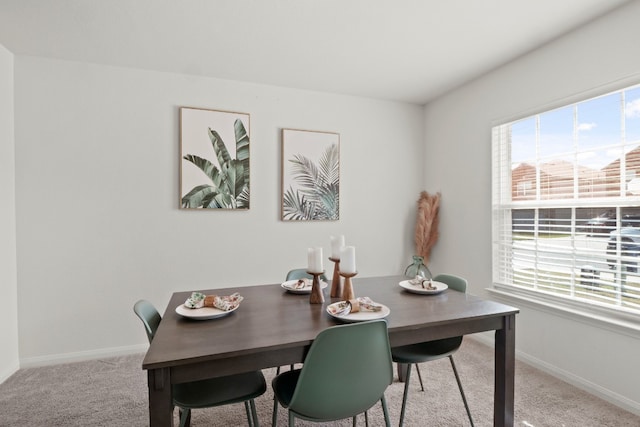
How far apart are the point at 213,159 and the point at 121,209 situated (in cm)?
92

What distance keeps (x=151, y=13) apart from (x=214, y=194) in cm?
152

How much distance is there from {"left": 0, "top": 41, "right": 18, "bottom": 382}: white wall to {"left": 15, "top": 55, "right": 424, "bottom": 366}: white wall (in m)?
0.06

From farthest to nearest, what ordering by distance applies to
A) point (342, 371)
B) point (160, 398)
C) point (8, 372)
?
1. point (8, 372)
2. point (342, 371)
3. point (160, 398)

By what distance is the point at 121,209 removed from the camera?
9.82ft

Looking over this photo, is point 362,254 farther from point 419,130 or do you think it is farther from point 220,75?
point 220,75

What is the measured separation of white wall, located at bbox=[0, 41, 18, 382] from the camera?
8.38 ft

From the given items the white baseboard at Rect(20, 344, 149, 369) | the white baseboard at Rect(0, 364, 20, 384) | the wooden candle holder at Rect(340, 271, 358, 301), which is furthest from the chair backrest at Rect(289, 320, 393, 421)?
the white baseboard at Rect(0, 364, 20, 384)

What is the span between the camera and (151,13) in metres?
2.22

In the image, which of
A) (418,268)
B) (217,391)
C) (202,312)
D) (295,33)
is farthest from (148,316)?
(418,268)

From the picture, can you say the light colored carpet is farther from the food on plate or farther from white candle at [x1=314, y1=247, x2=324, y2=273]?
white candle at [x1=314, y1=247, x2=324, y2=273]

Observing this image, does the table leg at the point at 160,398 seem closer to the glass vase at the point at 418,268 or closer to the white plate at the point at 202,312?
the white plate at the point at 202,312

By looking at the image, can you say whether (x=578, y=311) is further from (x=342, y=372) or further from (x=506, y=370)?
(x=342, y=372)

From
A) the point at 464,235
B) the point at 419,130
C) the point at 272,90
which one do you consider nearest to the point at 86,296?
the point at 272,90

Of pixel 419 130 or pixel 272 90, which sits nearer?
pixel 272 90
